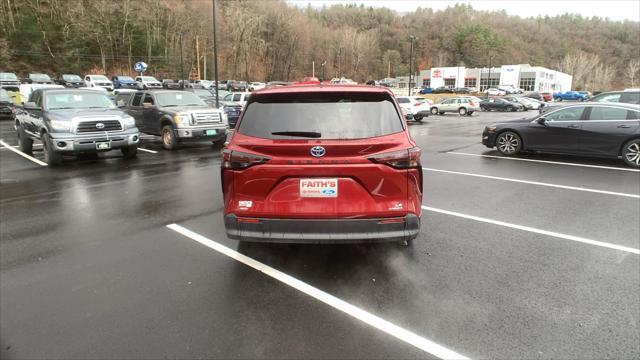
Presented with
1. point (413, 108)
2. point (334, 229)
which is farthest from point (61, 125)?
point (413, 108)

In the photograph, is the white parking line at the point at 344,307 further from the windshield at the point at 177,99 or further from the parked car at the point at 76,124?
the windshield at the point at 177,99

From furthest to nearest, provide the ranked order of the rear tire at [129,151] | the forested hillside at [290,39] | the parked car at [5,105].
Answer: the forested hillside at [290,39] → the parked car at [5,105] → the rear tire at [129,151]

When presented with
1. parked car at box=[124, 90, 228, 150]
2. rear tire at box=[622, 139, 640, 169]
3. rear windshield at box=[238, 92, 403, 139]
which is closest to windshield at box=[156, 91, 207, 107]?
parked car at box=[124, 90, 228, 150]

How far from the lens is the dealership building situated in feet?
333

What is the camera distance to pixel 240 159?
11.6ft

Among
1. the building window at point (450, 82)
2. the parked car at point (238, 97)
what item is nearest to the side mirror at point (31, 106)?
the parked car at point (238, 97)

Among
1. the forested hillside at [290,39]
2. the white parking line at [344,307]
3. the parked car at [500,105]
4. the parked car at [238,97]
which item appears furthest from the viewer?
the forested hillside at [290,39]

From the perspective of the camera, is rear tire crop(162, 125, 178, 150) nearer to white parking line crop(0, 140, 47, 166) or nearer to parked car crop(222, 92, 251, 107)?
white parking line crop(0, 140, 47, 166)

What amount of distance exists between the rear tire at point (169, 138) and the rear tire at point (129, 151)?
141 cm

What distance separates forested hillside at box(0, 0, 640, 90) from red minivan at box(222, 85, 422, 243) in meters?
71.7

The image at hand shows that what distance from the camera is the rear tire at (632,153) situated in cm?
941

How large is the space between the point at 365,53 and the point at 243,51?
5323cm

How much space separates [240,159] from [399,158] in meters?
1.40

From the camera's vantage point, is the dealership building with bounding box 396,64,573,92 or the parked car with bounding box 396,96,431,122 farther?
the dealership building with bounding box 396,64,573,92
